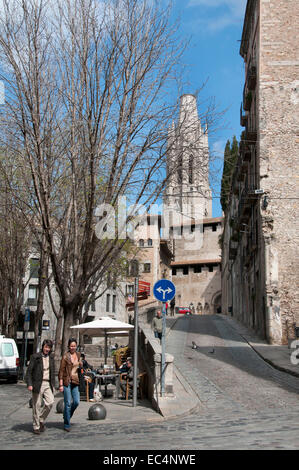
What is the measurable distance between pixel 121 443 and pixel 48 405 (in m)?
2.11

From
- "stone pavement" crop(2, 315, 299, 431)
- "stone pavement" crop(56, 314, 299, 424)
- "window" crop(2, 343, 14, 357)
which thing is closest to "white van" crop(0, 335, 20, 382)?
"window" crop(2, 343, 14, 357)

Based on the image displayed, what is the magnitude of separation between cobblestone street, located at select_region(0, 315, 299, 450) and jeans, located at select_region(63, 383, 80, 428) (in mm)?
222

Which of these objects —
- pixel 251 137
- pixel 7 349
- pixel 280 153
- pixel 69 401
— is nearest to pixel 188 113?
pixel 69 401

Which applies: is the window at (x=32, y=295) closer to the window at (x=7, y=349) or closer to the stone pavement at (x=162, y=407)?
the window at (x=7, y=349)

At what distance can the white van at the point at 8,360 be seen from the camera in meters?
19.5

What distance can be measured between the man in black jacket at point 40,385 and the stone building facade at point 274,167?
17.6 meters

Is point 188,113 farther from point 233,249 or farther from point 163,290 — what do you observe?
point 233,249

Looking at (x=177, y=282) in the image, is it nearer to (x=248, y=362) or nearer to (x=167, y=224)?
(x=167, y=224)

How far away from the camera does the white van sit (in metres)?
19.5

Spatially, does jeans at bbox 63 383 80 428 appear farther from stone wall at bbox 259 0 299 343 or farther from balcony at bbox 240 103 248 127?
balcony at bbox 240 103 248 127

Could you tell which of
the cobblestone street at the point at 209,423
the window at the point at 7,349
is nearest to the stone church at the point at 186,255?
the window at the point at 7,349

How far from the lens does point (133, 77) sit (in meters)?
14.5

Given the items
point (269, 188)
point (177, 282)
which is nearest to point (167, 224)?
point (177, 282)

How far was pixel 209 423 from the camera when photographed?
9000 mm
